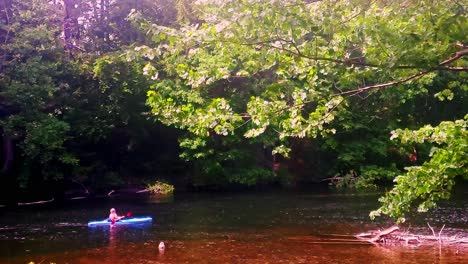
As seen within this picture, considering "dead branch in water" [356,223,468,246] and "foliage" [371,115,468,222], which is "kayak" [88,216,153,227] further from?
"foliage" [371,115,468,222]

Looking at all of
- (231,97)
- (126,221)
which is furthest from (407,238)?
(231,97)

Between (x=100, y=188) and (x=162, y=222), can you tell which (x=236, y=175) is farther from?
(x=162, y=222)

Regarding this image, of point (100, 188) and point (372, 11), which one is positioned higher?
point (372, 11)

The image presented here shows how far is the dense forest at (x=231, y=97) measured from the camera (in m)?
4.59

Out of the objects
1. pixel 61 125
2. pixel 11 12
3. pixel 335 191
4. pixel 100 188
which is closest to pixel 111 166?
pixel 100 188

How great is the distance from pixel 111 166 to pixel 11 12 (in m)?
10.5

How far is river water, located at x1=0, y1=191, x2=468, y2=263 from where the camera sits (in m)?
12.8

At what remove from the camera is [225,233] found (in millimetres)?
16188

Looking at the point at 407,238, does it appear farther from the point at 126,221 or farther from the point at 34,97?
the point at 34,97

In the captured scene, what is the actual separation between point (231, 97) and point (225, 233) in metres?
15.5

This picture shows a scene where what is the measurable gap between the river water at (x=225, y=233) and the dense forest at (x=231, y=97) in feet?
10.8

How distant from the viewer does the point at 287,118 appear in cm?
564

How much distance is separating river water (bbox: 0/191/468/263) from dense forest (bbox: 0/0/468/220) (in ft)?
10.8

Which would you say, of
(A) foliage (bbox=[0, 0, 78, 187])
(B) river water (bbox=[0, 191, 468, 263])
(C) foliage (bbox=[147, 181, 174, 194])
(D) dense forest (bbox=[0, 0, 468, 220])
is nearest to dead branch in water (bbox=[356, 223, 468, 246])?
(B) river water (bbox=[0, 191, 468, 263])
